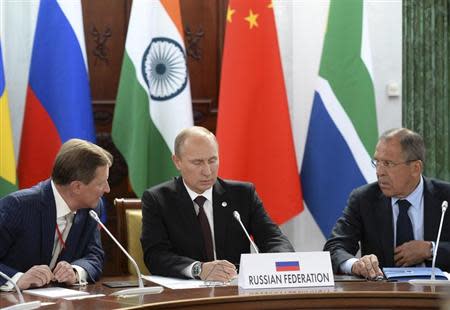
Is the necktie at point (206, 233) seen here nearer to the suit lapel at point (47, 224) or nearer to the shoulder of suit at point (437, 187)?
the suit lapel at point (47, 224)

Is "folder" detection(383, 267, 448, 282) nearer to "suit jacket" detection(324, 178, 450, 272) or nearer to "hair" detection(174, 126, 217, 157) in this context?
"suit jacket" detection(324, 178, 450, 272)

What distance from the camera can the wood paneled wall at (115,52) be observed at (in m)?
4.98

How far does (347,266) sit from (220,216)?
24.1 inches

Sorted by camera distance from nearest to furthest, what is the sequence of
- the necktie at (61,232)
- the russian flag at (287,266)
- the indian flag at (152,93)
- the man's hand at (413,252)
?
the russian flag at (287,266) → the necktie at (61,232) → the man's hand at (413,252) → the indian flag at (152,93)

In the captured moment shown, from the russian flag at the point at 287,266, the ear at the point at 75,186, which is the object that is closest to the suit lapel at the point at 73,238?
the ear at the point at 75,186

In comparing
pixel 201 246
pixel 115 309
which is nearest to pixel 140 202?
pixel 201 246

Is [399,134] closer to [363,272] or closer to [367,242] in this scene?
[367,242]

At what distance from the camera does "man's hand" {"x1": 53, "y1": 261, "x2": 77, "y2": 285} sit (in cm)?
307

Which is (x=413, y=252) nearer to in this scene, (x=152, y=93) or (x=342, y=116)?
(x=342, y=116)

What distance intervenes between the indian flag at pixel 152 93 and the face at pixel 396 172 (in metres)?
1.38

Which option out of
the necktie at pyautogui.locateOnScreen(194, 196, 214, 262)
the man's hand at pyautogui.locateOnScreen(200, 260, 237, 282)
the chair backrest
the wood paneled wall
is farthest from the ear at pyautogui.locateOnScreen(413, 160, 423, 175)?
the wood paneled wall

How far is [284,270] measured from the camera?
2.94 meters

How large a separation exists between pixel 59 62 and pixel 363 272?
7.12 ft

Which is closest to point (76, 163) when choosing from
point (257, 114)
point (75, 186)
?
point (75, 186)
